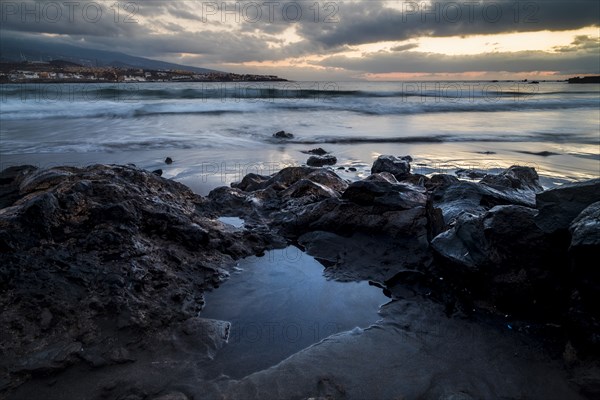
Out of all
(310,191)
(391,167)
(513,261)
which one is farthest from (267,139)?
(513,261)

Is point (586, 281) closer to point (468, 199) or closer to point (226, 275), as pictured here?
point (468, 199)

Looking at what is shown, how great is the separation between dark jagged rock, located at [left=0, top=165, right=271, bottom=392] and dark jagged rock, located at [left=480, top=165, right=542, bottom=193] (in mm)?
3230

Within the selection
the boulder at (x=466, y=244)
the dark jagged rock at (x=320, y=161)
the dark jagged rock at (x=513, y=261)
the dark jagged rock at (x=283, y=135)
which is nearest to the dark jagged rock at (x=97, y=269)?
the boulder at (x=466, y=244)

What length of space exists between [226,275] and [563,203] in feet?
8.51

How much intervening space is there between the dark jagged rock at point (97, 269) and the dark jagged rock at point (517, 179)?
3.23 metres

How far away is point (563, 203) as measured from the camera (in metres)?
2.74

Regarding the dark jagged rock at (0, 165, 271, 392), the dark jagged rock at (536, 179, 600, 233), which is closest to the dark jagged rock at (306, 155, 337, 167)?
the dark jagged rock at (0, 165, 271, 392)

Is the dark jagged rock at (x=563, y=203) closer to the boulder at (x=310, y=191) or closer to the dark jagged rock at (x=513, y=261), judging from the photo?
the dark jagged rock at (x=513, y=261)

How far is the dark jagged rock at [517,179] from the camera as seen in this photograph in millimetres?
5266

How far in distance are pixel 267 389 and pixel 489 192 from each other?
2.82 meters

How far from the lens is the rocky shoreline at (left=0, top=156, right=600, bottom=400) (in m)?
2.20

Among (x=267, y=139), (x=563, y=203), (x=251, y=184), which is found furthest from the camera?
(x=267, y=139)

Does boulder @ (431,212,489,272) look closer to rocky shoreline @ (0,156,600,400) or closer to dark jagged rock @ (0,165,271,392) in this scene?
rocky shoreline @ (0,156,600,400)

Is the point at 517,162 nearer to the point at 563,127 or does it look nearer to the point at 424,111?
the point at 563,127
